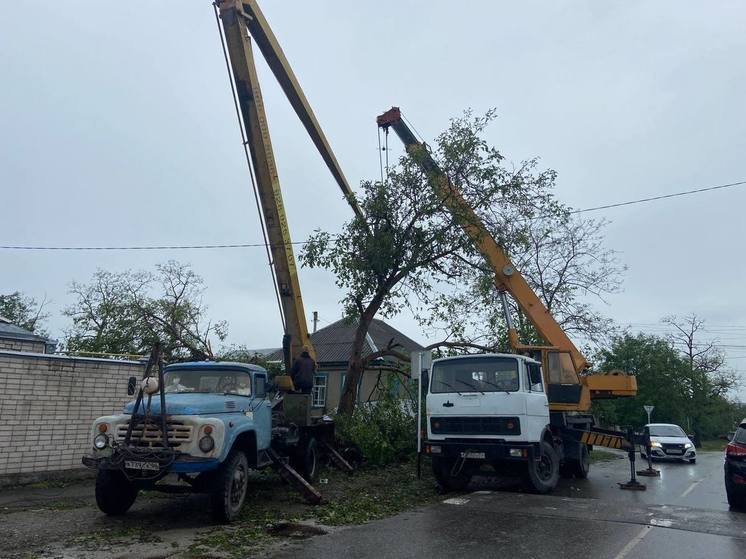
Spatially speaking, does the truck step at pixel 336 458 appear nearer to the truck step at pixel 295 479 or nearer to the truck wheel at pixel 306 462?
the truck wheel at pixel 306 462

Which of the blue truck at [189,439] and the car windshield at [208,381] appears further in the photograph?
the car windshield at [208,381]

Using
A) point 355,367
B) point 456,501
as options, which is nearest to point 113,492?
point 456,501

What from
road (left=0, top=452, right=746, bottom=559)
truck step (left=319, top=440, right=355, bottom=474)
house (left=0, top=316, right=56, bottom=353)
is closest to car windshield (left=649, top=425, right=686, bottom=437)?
road (left=0, top=452, right=746, bottom=559)

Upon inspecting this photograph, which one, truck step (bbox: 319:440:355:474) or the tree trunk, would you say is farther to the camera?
the tree trunk

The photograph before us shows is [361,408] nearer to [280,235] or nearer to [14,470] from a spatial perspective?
[280,235]

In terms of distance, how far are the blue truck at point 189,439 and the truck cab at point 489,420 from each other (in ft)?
10.3

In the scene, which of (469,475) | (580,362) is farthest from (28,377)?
(580,362)

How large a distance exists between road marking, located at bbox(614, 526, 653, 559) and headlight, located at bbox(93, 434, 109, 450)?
20.7ft

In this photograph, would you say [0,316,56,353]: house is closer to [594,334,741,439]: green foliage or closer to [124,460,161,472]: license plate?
[124,460,161,472]: license plate

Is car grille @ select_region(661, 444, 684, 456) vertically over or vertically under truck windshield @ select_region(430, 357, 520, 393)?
under

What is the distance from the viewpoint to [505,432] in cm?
1063

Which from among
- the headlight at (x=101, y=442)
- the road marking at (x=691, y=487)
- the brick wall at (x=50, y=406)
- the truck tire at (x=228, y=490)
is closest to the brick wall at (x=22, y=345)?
the brick wall at (x=50, y=406)

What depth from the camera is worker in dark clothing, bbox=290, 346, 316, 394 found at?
1127 cm

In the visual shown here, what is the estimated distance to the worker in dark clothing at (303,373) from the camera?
11.3 metres
